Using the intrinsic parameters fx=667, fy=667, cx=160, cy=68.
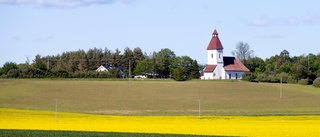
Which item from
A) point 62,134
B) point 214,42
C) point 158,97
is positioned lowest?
point 62,134

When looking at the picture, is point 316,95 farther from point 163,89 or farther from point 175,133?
point 175,133

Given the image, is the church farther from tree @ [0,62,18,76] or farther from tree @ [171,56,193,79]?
tree @ [0,62,18,76]

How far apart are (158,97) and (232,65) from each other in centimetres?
6171

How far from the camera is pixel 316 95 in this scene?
92750 millimetres

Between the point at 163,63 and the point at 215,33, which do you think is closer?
the point at 215,33

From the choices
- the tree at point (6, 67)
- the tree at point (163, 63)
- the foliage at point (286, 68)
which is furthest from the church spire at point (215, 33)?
the tree at point (6, 67)

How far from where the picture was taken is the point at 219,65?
147 m

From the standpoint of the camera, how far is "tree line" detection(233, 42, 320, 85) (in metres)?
123

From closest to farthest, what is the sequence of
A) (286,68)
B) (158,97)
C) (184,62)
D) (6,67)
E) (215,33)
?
(158,97)
(6,67)
(286,68)
(215,33)
(184,62)

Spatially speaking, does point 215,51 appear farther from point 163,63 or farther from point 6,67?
point 6,67

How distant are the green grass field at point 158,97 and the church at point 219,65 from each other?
133ft

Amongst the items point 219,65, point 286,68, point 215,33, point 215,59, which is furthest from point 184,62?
point 286,68

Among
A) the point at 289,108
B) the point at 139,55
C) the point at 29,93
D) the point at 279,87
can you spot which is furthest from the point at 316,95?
the point at 139,55

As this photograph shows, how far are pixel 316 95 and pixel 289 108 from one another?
64.7 ft
